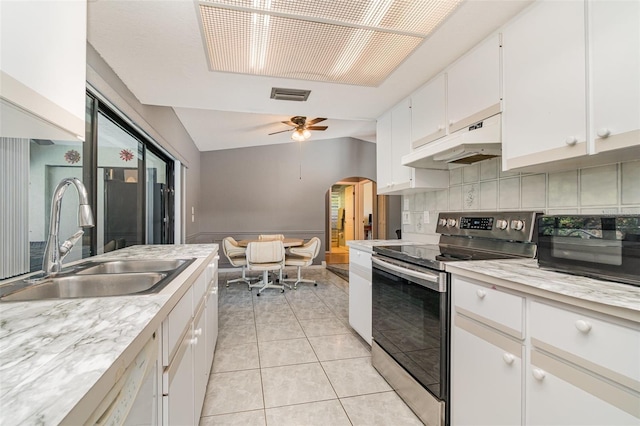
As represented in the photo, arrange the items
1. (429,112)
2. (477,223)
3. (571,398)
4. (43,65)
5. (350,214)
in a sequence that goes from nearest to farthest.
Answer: (43,65) < (571,398) < (477,223) < (429,112) < (350,214)

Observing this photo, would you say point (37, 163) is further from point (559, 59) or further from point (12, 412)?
point (559, 59)

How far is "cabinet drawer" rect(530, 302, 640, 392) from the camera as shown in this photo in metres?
0.80

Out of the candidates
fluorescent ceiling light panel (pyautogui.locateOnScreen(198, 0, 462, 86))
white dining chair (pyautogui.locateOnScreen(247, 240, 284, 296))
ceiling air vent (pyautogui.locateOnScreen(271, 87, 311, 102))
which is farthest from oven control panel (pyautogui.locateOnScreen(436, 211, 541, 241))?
white dining chair (pyautogui.locateOnScreen(247, 240, 284, 296))

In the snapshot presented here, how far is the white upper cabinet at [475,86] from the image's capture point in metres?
1.63

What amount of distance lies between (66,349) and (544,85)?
1974 millimetres

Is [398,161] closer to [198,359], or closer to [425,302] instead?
[425,302]

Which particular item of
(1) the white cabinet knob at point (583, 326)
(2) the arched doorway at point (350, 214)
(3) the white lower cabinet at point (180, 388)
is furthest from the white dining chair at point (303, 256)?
(1) the white cabinet knob at point (583, 326)

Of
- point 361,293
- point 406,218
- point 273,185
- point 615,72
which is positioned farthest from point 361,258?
point 273,185

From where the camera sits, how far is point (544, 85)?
136 centimetres

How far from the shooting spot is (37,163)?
4.67ft

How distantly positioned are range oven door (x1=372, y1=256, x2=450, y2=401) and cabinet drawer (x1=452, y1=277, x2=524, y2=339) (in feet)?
0.28

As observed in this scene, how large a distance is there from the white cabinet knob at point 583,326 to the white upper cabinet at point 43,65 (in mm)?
1703

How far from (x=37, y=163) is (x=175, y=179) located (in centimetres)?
290

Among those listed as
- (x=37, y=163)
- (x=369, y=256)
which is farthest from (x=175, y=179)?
(x=369, y=256)
